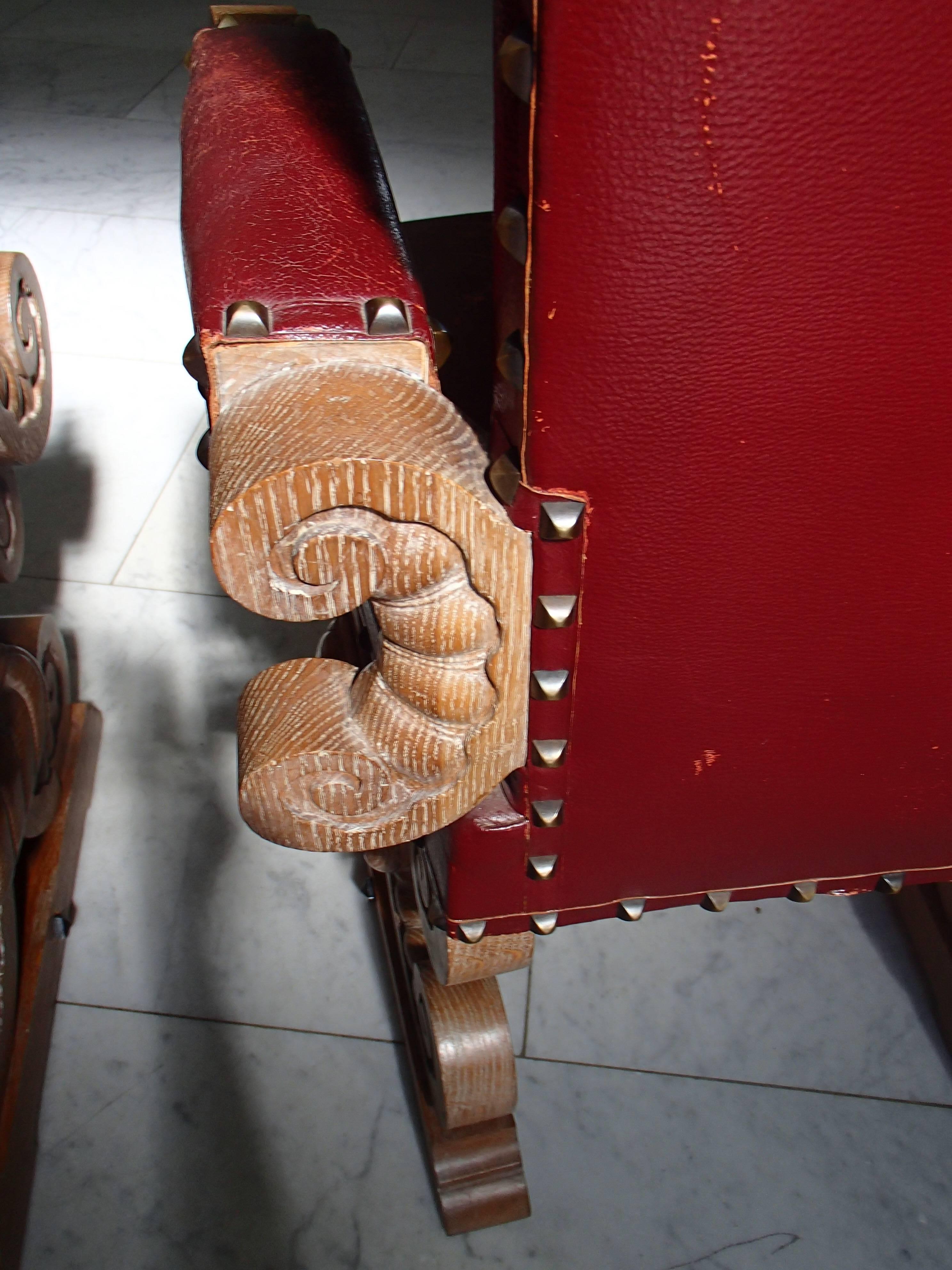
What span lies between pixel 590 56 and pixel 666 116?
33 millimetres

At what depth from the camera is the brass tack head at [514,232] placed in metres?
0.42

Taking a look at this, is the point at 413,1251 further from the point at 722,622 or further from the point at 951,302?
the point at 951,302

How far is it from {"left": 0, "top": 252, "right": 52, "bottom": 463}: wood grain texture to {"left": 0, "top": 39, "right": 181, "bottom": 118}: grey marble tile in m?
2.56

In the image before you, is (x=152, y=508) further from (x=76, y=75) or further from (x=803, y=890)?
(x=76, y=75)

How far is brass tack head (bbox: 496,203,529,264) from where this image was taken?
0.42m

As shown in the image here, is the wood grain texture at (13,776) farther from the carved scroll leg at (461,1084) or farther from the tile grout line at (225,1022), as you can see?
the carved scroll leg at (461,1084)

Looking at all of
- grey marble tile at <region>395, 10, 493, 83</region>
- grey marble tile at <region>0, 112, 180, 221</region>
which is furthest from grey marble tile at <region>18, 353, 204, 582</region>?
grey marble tile at <region>395, 10, 493, 83</region>

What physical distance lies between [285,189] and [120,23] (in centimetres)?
366

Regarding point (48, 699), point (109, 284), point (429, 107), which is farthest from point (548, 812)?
point (429, 107)

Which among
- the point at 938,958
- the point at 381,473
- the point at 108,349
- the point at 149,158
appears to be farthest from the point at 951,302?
the point at 149,158

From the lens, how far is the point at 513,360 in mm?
463

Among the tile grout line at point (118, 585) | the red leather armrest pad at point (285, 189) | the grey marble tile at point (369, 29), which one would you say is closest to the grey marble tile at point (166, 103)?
the grey marble tile at point (369, 29)

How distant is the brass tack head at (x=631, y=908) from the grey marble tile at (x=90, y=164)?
7.55ft

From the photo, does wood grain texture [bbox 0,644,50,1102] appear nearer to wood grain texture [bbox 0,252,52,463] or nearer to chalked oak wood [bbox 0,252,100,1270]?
chalked oak wood [bbox 0,252,100,1270]
